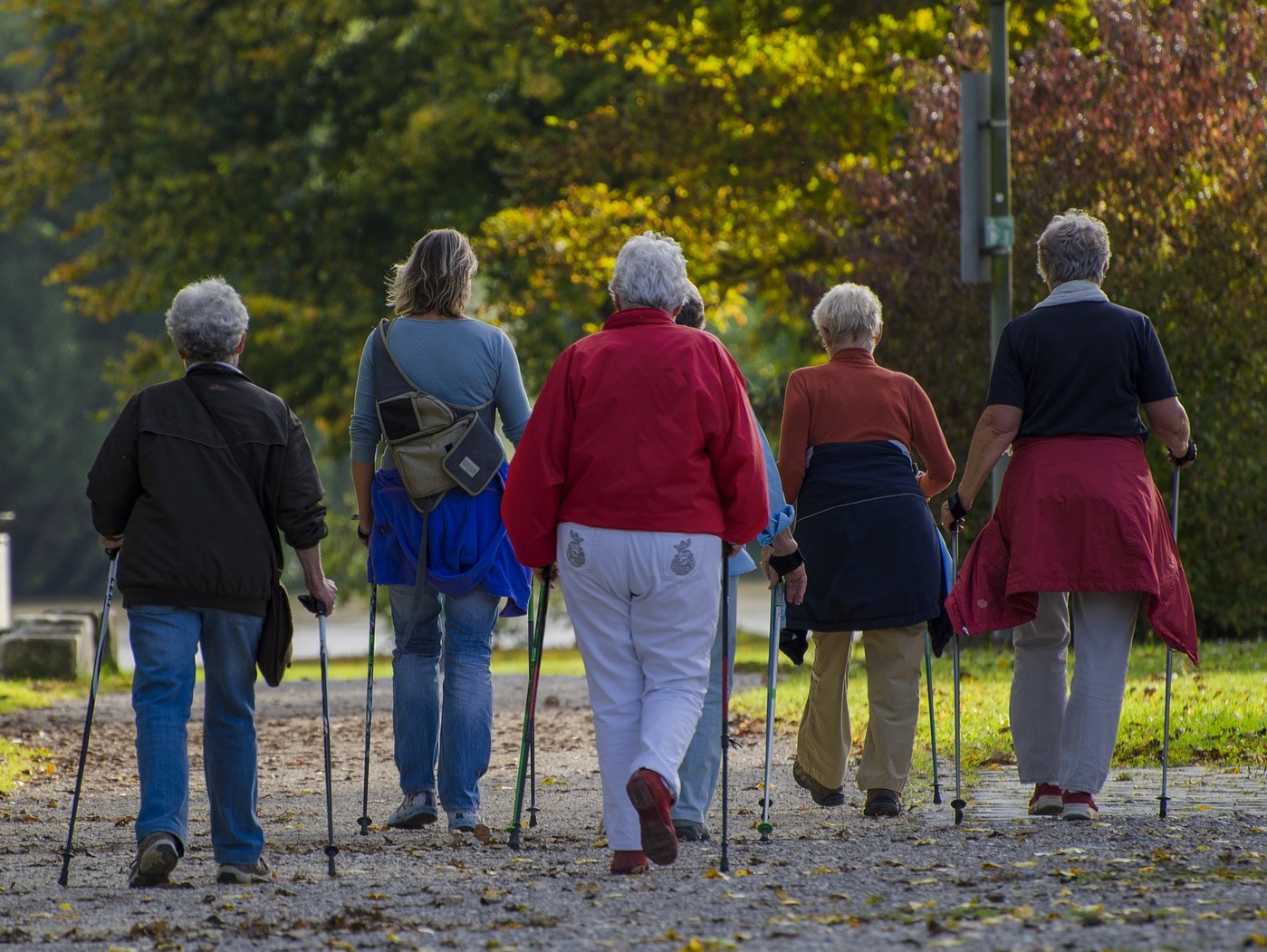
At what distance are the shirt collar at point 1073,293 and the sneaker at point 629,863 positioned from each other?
2443 mm

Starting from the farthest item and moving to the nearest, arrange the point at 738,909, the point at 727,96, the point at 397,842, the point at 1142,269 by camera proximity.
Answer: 1. the point at 727,96
2. the point at 1142,269
3. the point at 397,842
4. the point at 738,909

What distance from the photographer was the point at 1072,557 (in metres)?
6.61

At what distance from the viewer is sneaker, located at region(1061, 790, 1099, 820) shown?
6512 millimetres

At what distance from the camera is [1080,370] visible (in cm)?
665

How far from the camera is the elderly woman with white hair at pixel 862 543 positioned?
700 centimetres

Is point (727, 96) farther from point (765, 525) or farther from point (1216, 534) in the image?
point (765, 525)

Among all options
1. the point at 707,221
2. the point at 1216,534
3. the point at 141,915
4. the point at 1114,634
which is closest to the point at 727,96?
the point at 707,221

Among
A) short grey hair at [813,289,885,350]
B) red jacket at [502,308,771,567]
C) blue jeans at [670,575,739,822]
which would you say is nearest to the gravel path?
blue jeans at [670,575,739,822]

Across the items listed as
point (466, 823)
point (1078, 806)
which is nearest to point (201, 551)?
point (466, 823)

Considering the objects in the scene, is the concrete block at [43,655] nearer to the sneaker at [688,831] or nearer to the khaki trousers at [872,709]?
the khaki trousers at [872,709]

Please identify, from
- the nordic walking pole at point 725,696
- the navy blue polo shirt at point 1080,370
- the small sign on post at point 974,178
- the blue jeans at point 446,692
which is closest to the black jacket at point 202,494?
the blue jeans at point 446,692

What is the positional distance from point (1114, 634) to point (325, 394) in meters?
16.2

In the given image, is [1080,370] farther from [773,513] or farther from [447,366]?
[447,366]

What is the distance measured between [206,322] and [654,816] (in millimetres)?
2048
